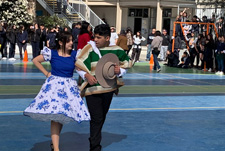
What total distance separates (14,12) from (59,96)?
2954cm

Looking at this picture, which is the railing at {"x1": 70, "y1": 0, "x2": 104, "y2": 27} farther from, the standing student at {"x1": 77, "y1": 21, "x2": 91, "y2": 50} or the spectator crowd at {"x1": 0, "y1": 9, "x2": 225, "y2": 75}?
the standing student at {"x1": 77, "y1": 21, "x2": 91, "y2": 50}

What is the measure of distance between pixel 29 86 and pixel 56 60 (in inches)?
308

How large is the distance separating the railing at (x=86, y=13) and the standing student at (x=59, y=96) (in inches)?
1180

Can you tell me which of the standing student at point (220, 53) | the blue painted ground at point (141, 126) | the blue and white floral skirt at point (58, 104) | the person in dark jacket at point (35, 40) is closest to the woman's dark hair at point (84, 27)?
the blue painted ground at point (141, 126)

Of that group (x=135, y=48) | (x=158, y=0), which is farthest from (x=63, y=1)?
(x=135, y=48)

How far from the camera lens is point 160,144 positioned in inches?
283

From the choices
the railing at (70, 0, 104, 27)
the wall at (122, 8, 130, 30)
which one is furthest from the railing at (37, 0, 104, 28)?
the wall at (122, 8, 130, 30)

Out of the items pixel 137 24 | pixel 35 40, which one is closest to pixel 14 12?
pixel 35 40

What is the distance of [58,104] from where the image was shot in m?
5.97

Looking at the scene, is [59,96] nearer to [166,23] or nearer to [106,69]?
[106,69]

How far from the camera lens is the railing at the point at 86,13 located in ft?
119

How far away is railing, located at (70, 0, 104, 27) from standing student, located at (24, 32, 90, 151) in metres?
30.0

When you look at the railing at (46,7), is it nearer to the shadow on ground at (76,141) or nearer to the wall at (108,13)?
the wall at (108,13)

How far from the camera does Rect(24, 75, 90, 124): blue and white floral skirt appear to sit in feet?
19.5
